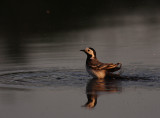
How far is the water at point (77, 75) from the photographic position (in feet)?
36.9

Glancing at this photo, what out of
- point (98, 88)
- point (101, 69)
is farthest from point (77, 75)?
point (98, 88)

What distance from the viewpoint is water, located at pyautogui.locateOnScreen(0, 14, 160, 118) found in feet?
36.9

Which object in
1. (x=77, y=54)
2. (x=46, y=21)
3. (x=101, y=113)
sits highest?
(x=46, y=21)

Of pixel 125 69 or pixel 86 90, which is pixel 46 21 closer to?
pixel 125 69

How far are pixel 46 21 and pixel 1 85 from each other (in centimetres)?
1455

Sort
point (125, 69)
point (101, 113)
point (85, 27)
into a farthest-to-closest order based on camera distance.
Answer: point (85, 27)
point (125, 69)
point (101, 113)

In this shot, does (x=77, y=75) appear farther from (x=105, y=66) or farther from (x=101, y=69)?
(x=105, y=66)

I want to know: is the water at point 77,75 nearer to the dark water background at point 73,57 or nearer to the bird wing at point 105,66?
the dark water background at point 73,57

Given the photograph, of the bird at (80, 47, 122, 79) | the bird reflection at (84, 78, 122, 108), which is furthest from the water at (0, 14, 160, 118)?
the bird at (80, 47, 122, 79)

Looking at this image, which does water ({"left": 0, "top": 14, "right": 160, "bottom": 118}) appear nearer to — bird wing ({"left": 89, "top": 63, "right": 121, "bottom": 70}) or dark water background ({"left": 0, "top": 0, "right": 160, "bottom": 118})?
dark water background ({"left": 0, "top": 0, "right": 160, "bottom": 118})

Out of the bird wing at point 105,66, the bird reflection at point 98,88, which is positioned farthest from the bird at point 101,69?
the bird reflection at point 98,88

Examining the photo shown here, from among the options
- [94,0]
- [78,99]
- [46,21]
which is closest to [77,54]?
[78,99]

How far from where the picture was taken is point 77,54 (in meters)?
18.4

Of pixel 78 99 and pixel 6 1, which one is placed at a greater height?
pixel 6 1
